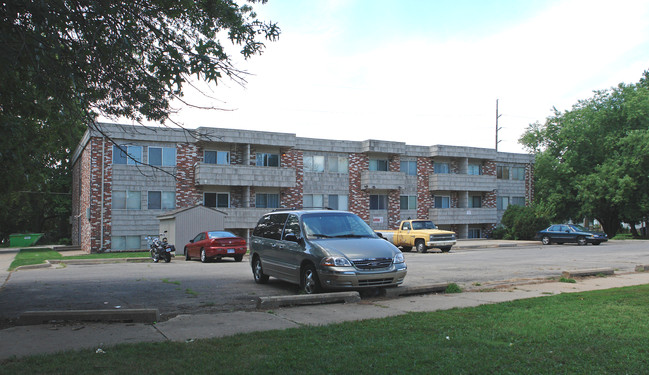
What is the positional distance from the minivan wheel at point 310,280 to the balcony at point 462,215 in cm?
3470

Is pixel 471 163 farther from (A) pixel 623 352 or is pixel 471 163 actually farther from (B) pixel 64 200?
(A) pixel 623 352

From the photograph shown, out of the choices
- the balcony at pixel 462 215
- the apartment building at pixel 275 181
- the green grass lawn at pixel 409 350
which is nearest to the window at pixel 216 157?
the apartment building at pixel 275 181

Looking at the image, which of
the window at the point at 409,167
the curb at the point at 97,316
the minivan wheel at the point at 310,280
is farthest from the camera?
the window at the point at 409,167

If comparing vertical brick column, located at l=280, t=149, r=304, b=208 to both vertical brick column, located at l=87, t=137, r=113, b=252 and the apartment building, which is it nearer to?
the apartment building

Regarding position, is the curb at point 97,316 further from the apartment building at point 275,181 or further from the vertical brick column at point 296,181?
the vertical brick column at point 296,181

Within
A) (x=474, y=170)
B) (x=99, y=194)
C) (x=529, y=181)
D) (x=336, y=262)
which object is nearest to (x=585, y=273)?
(x=336, y=262)

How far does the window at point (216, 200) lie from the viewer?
3603 centimetres

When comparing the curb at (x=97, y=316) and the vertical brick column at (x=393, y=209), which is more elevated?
the vertical brick column at (x=393, y=209)

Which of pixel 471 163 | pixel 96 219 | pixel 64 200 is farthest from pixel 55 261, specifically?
pixel 471 163

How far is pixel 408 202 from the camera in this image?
145 feet

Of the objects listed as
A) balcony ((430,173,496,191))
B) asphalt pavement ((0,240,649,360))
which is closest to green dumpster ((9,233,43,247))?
balcony ((430,173,496,191))

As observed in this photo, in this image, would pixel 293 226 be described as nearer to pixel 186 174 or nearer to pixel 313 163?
pixel 186 174

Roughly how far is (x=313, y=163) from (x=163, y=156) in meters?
11.3

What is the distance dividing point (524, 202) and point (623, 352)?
159ft
